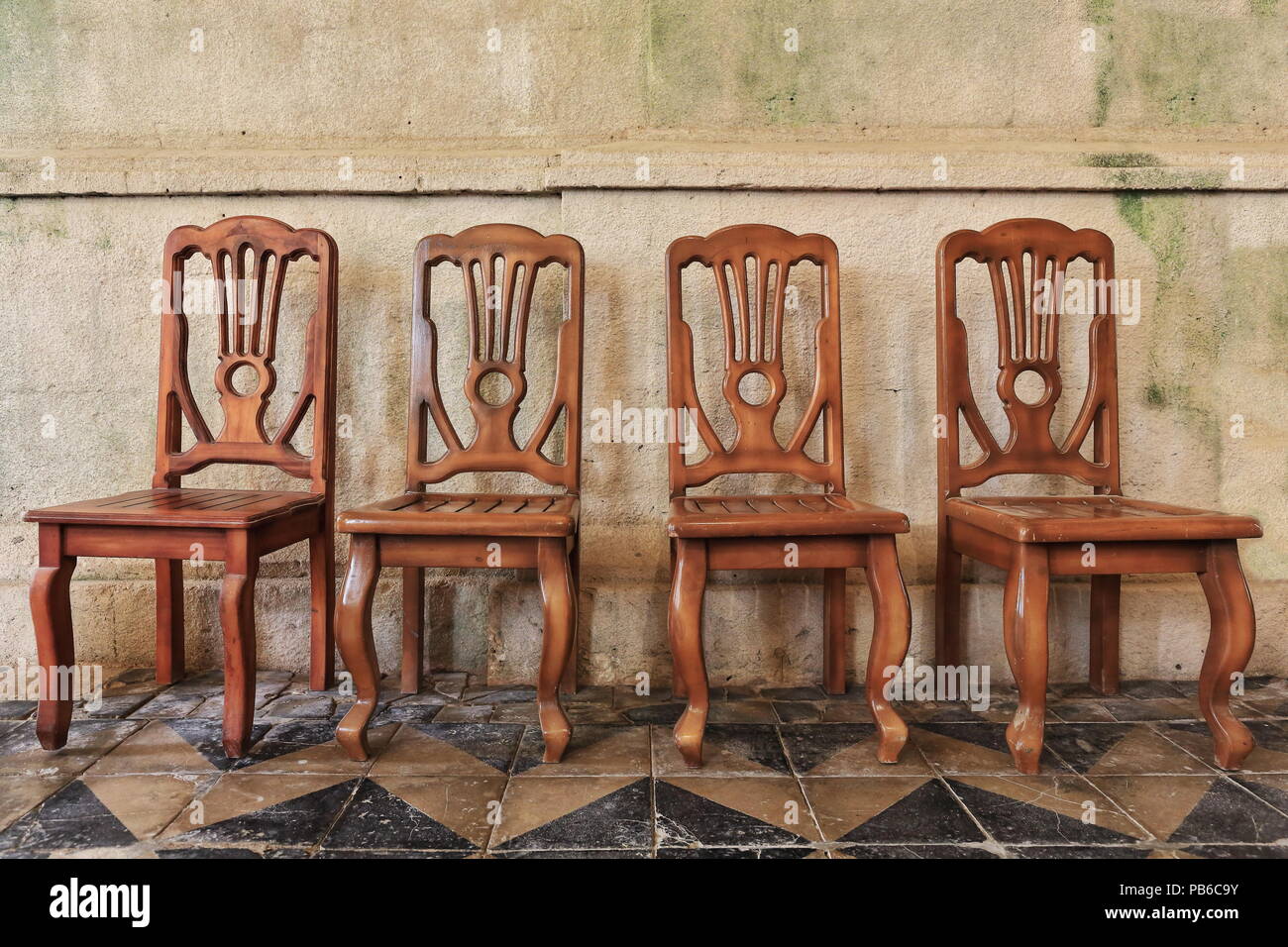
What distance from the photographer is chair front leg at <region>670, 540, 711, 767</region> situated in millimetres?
1896

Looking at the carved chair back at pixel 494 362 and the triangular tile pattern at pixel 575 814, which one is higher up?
the carved chair back at pixel 494 362

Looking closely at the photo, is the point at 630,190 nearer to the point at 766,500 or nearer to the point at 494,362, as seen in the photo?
the point at 494,362

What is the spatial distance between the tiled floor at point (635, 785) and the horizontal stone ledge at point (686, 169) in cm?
172

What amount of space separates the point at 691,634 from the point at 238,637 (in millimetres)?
1142

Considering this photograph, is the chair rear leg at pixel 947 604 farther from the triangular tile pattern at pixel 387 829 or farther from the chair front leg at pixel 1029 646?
the triangular tile pattern at pixel 387 829

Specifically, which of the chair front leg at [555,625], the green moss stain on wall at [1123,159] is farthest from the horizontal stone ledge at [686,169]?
the chair front leg at [555,625]

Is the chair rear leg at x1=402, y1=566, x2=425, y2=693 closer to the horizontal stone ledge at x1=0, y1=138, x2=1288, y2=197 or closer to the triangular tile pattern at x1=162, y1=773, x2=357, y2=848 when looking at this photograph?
the triangular tile pattern at x1=162, y1=773, x2=357, y2=848

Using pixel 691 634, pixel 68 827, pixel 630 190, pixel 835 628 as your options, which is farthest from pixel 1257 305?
pixel 68 827

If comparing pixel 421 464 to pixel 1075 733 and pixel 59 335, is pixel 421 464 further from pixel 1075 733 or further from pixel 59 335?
pixel 1075 733

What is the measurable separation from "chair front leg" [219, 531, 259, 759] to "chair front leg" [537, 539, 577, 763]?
0.74m

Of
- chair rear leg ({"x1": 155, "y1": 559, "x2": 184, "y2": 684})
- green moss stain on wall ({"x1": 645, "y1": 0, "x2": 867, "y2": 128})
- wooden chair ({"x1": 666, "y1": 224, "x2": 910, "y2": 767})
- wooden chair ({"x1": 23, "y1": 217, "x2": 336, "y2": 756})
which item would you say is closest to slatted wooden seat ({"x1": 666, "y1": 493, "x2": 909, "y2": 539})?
wooden chair ({"x1": 666, "y1": 224, "x2": 910, "y2": 767})

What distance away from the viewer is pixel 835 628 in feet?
8.04

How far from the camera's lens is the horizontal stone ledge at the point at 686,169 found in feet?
8.57
